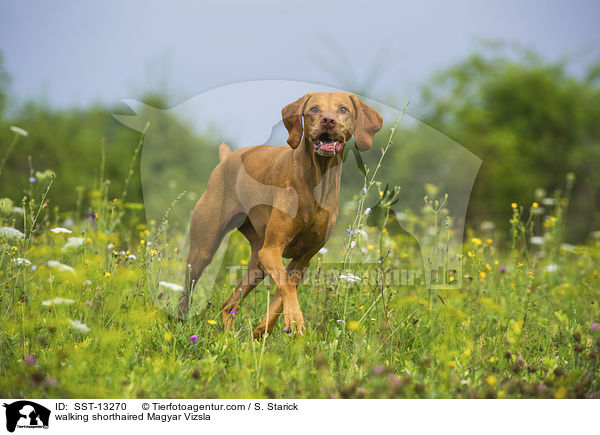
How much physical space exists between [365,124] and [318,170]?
1.40ft

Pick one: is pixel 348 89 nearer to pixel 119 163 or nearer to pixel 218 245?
pixel 218 245

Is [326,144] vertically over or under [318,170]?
over

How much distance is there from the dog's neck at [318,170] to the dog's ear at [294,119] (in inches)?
3.4

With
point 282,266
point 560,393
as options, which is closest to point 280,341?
point 282,266

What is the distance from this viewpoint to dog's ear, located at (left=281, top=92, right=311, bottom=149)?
11.0 ft

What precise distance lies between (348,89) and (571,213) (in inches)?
562

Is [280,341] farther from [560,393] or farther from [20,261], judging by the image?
[20,261]

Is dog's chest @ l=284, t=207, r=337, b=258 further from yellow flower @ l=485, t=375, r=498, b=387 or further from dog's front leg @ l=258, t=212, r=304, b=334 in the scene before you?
yellow flower @ l=485, t=375, r=498, b=387

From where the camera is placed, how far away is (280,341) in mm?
3521

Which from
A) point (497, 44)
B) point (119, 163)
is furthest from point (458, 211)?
point (497, 44)

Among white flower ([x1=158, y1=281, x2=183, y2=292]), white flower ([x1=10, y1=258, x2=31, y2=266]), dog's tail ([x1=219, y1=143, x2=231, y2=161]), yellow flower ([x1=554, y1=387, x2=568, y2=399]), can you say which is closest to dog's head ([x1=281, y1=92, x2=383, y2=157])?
dog's tail ([x1=219, y1=143, x2=231, y2=161])
